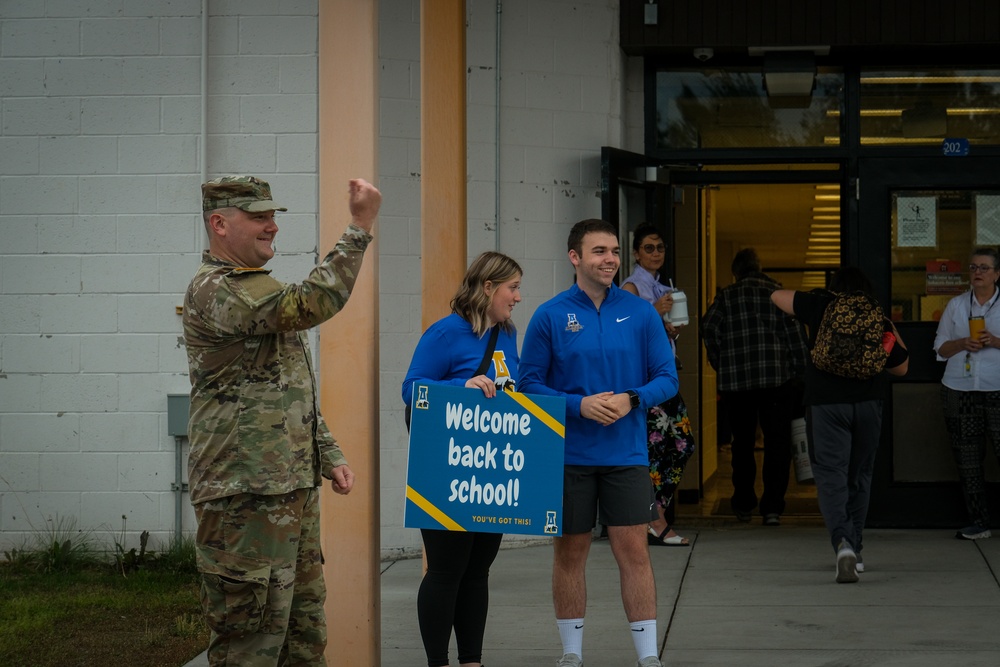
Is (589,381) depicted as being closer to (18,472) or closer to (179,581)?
(179,581)

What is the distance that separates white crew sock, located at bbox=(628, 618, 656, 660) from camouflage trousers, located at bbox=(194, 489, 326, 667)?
1618 millimetres

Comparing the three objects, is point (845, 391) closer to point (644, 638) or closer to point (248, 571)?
point (644, 638)

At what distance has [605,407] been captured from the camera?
5105mm

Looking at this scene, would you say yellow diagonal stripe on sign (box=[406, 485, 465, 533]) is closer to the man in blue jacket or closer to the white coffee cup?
the man in blue jacket

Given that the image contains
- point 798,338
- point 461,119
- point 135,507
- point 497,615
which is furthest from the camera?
point 798,338

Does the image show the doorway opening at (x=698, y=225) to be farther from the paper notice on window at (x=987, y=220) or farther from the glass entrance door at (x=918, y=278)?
the paper notice on window at (x=987, y=220)

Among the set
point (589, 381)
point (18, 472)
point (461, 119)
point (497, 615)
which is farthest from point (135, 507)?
point (589, 381)

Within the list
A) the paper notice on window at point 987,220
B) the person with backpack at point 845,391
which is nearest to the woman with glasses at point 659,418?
the person with backpack at point 845,391

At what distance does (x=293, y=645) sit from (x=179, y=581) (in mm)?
3537

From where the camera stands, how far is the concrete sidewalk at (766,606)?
5.88 meters

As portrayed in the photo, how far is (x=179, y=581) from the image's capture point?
7707mm

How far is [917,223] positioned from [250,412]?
6.44 meters

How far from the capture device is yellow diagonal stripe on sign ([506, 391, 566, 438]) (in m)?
5.07

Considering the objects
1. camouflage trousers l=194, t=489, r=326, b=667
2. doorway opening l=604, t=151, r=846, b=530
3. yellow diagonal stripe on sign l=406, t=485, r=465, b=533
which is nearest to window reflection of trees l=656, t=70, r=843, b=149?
doorway opening l=604, t=151, r=846, b=530
